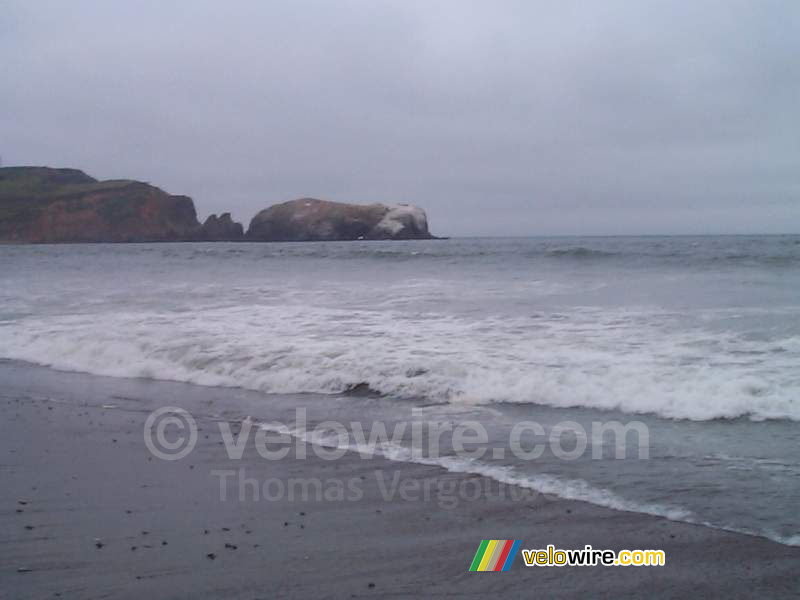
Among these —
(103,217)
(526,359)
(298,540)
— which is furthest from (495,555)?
(103,217)

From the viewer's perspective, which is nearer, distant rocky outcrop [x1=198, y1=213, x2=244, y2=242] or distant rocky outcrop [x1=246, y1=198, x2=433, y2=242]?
distant rocky outcrop [x1=246, y1=198, x2=433, y2=242]

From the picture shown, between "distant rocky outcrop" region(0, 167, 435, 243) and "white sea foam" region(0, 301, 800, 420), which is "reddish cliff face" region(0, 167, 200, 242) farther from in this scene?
"white sea foam" region(0, 301, 800, 420)

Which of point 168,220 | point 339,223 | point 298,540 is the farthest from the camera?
point 168,220

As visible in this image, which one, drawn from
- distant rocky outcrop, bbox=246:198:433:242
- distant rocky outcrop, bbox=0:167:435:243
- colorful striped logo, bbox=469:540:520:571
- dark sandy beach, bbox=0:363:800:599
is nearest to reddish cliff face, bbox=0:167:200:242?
distant rocky outcrop, bbox=0:167:435:243

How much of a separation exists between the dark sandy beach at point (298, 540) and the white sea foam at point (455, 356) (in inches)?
136

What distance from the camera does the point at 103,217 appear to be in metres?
78.6

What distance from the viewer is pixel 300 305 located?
18406 mm

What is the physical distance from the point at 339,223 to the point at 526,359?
67.5 metres

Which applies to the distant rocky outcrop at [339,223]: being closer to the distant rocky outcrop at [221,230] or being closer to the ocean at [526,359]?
the distant rocky outcrop at [221,230]

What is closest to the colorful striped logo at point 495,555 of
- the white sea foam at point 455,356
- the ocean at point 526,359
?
the ocean at point 526,359

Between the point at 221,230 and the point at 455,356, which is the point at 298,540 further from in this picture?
the point at 221,230

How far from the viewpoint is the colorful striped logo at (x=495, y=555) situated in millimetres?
4484

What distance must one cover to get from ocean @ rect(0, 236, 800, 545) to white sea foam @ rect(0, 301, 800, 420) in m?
0.04

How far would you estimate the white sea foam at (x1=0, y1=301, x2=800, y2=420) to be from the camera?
359 inches
